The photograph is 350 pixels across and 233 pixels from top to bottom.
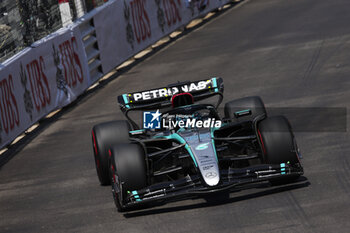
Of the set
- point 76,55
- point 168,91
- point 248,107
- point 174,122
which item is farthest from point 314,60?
point 174,122

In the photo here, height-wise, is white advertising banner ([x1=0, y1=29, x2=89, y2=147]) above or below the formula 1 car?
below

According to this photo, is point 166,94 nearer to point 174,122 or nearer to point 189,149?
point 174,122

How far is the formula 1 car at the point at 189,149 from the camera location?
8.66 meters

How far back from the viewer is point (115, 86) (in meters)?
18.2

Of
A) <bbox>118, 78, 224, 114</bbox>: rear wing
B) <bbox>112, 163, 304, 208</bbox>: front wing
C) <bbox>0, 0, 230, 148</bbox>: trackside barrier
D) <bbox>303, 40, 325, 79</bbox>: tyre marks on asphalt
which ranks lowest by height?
<bbox>303, 40, 325, 79</bbox>: tyre marks on asphalt

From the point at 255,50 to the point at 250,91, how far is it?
4.14m

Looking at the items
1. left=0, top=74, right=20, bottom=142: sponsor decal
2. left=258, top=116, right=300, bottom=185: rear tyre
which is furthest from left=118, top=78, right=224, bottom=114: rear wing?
left=0, top=74, right=20, bottom=142: sponsor decal

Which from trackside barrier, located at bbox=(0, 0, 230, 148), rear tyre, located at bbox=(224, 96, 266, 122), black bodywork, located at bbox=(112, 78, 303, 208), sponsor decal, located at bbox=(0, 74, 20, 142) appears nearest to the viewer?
black bodywork, located at bbox=(112, 78, 303, 208)

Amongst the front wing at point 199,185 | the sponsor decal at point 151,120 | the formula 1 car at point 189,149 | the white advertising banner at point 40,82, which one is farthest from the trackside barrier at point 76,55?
the front wing at point 199,185

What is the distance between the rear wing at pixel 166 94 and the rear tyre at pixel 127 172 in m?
1.59

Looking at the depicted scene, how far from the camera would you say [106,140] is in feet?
33.7

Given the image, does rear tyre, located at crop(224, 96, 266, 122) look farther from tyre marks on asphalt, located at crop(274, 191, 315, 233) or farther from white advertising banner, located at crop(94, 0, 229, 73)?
white advertising banner, located at crop(94, 0, 229, 73)

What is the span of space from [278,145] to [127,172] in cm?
173

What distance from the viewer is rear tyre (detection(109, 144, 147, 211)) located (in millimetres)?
8781
